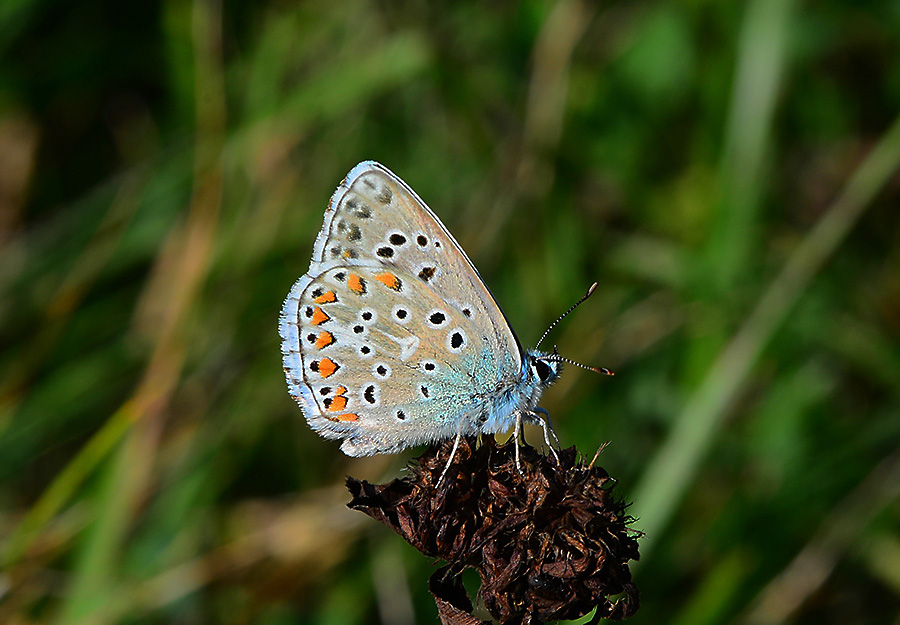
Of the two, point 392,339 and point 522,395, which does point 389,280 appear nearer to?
point 392,339

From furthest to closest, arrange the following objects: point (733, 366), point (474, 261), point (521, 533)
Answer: point (474, 261), point (733, 366), point (521, 533)

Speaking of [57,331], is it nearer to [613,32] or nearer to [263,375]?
[263,375]

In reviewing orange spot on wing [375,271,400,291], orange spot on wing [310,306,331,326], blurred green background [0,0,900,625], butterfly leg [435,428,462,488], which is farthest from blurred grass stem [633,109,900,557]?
orange spot on wing [310,306,331,326]

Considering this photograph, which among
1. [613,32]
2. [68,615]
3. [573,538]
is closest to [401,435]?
[573,538]

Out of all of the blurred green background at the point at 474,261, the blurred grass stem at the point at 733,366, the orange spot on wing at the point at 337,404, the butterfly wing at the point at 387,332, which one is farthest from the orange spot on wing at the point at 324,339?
the blurred grass stem at the point at 733,366

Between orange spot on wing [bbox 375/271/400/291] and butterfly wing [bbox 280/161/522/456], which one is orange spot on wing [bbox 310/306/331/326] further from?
orange spot on wing [bbox 375/271/400/291]

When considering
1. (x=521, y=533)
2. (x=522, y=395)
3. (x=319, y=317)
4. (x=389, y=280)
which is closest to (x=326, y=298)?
(x=319, y=317)

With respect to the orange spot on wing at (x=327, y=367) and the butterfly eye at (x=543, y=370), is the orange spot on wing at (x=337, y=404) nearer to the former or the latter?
the orange spot on wing at (x=327, y=367)
